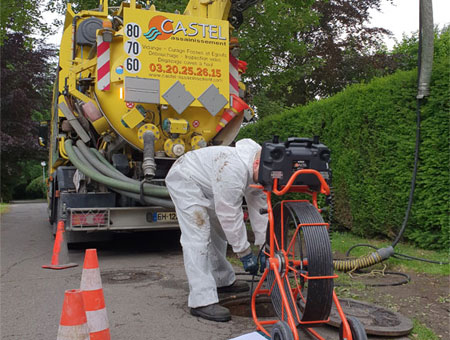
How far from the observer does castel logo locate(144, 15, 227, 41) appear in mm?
5875

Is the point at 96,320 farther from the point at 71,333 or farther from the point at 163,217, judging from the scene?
the point at 163,217

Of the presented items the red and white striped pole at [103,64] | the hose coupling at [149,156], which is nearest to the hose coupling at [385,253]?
the hose coupling at [149,156]

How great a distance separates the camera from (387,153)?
650cm

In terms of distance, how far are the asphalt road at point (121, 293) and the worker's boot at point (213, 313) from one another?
5 cm

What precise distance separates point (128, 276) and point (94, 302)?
2.18 meters

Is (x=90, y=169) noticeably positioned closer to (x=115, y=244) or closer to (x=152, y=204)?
(x=152, y=204)

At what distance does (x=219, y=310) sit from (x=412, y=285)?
2082 millimetres

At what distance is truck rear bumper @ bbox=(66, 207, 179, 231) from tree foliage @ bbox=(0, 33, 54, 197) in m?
14.5

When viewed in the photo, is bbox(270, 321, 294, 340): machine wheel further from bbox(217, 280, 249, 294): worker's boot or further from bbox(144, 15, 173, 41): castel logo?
bbox(144, 15, 173, 41): castel logo

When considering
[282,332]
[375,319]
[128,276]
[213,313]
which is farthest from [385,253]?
[128,276]

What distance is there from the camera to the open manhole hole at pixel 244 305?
159 inches

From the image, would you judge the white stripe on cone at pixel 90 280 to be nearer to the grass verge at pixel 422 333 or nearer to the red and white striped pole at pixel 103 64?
the grass verge at pixel 422 333

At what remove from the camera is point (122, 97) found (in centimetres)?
599

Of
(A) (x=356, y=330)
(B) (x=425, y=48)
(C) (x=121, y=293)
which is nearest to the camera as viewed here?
(A) (x=356, y=330)
